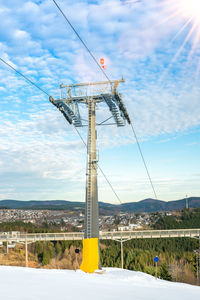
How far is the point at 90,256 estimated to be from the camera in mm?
18797

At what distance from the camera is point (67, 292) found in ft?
22.9

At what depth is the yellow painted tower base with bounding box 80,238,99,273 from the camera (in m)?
18.7

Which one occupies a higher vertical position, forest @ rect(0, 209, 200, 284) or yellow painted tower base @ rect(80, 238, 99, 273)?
yellow painted tower base @ rect(80, 238, 99, 273)

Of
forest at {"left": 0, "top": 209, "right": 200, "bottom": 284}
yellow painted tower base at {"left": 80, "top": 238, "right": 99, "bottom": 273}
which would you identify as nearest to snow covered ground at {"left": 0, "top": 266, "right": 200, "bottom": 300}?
yellow painted tower base at {"left": 80, "top": 238, "right": 99, "bottom": 273}

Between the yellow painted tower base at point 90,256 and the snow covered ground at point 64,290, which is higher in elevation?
the snow covered ground at point 64,290

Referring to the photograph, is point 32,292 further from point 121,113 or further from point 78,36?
point 121,113

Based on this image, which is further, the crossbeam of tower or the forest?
the forest

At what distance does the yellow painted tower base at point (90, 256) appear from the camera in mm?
18734

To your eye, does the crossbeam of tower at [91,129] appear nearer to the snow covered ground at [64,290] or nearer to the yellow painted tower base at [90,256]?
the yellow painted tower base at [90,256]

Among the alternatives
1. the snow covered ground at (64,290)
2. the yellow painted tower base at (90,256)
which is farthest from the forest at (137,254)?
the snow covered ground at (64,290)

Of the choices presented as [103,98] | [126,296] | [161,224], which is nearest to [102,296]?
[126,296]

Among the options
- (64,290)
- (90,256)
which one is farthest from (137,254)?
(64,290)

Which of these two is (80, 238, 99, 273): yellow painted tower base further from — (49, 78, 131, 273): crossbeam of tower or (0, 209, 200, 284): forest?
(0, 209, 200, 284): forest

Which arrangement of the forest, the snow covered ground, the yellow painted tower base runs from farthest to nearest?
the forest → the yellow painted tower base → the snow covered ground
